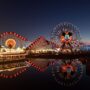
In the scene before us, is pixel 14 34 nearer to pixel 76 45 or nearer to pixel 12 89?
pixel 76 45

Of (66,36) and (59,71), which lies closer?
(59,71)

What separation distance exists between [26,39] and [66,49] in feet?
55.0

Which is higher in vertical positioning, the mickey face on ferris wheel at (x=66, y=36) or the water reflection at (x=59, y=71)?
the mickey face on ferris wheel at (x=66, y=36)

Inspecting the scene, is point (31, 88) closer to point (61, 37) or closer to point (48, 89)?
point (48, 89)

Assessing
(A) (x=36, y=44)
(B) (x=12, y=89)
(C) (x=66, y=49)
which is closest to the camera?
(B) (x=12, y=89)

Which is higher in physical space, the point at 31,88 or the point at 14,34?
the point at 14,34

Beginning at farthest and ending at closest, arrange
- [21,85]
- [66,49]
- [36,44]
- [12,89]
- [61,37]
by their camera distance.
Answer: [36,44] < [66,49] < [61,37] < [21,85] < [12,89]

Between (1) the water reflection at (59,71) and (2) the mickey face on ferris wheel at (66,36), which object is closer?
(1) the water reflection at (59,71)

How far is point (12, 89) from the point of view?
26.5 m

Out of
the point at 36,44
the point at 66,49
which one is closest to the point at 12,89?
the point at 66,49

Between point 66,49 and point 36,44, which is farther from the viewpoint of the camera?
point 36,44

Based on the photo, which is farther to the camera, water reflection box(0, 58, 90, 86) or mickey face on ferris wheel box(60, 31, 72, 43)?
mickey face on ferris wheel box(60, 31, 72, 43)

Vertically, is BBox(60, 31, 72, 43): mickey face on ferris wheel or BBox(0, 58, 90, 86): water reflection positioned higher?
BBox(60, 31, 72, 43): mickey face on ferris wheel

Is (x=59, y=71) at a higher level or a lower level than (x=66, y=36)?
lower
